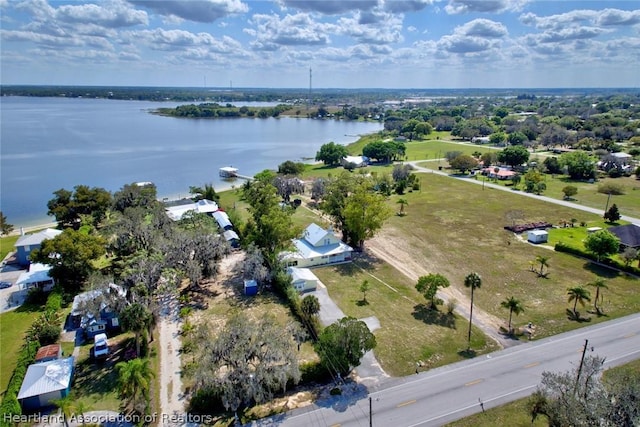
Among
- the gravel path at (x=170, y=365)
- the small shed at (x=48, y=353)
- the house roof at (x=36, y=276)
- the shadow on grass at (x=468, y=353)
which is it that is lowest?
the shadow on grass at (x=468, y=353)

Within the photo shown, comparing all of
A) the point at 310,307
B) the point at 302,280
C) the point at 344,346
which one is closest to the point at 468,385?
the point at 344,346

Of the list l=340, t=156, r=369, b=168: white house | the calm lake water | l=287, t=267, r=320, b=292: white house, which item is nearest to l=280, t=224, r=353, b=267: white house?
l=287, t=267, r=320, b=292: white house

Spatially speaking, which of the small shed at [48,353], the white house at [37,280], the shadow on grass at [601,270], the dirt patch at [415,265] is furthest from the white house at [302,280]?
the shadow on grass at [601,270]

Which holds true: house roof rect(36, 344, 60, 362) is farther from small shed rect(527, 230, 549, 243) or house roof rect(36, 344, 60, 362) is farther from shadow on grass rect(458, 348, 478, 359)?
small shed rect(527, 230, 549, 243)

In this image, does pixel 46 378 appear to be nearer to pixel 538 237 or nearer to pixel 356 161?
pixel 538 237

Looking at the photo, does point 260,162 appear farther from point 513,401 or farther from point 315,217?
point 513,401

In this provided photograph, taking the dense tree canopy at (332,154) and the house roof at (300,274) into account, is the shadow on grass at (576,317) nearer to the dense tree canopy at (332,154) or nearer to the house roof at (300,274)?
the house roof at (300,274)

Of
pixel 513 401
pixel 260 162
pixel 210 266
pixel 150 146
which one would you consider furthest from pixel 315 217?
pixel 150 146
